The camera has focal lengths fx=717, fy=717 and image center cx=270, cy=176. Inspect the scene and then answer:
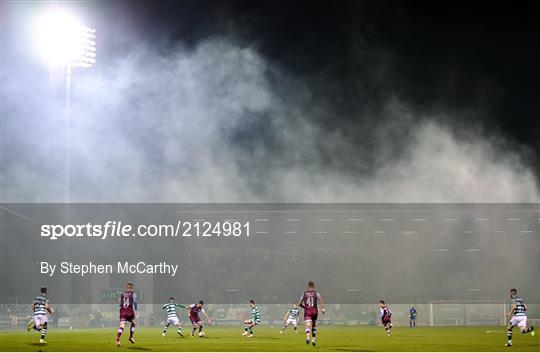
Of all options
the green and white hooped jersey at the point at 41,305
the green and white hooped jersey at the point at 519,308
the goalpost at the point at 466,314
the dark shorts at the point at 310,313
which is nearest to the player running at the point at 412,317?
the goalpost at the point at 466,314

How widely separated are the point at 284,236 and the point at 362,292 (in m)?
12.8

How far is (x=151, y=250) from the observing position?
81188mm

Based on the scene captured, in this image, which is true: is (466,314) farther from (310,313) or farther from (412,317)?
(310,313)

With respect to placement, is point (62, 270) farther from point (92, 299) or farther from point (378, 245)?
point (378, 245)

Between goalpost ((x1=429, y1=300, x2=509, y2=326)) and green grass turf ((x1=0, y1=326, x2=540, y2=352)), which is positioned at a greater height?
goalpost ((x1=429, y1=300, x2=509, y2=326))

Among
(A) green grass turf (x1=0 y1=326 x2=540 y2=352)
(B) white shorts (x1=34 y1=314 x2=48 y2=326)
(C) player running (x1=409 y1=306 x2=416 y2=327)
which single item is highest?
(C) player running (x1=409 y1=306 x2=416 y2=327)

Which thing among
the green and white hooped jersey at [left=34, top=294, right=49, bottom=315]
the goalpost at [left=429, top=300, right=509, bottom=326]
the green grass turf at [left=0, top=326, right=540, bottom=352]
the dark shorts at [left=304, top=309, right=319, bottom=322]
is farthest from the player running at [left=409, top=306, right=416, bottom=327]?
the green and white hooped jersey at [left=34, top=294, right=49, bottom=315]

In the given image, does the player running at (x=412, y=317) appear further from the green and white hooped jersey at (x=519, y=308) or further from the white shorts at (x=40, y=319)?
the white shorts at (x=40, y=319)

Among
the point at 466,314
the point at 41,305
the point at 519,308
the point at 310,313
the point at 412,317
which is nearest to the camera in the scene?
the point at 310,313

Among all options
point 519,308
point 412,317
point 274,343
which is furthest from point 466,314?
point 274,343

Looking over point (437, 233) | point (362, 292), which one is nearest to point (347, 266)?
point (362, 292)

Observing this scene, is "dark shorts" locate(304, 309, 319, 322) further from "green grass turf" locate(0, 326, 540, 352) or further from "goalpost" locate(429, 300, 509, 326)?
"goalpost" locate(429, 300, 509, 326)

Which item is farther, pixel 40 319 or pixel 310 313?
pixel 40 319

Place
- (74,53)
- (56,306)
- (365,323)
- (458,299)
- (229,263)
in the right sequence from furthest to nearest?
(229,263), (458,299), (365,323), (56,306), (74,53)
